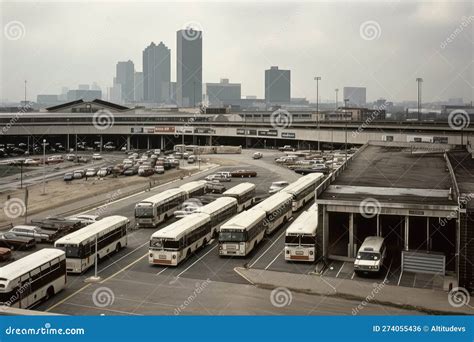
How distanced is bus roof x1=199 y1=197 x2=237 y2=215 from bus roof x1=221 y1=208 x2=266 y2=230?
1494 millimetres

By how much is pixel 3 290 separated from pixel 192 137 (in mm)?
54803

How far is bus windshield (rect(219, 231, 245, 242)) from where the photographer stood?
18.1 metres

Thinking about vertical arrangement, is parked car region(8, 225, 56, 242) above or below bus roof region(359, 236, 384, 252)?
below

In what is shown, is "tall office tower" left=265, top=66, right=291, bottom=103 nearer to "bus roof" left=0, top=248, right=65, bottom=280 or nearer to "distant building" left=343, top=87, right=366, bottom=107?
"distant building" left=343, top=87, right=366, bottom=107

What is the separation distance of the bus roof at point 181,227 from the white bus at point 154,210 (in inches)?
125

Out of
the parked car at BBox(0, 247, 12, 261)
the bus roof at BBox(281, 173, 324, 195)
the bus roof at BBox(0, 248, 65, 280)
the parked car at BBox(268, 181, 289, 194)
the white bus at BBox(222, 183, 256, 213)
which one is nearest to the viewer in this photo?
the bus roof at BBox(0, 248, 65, 280)

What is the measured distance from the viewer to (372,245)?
16.5 meters

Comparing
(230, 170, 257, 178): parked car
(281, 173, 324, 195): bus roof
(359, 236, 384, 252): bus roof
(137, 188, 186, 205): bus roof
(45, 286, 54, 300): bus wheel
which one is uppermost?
(281, 173, 324, 195): bus roof

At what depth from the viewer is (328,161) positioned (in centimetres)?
4600

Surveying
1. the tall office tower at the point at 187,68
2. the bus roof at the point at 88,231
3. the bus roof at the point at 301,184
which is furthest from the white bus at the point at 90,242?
the tall office tower at the point at 187,68

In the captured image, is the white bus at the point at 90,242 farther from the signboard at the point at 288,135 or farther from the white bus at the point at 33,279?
the signboard at the point at 288,135

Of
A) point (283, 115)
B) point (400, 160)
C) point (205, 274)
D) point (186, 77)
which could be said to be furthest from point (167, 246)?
point (186, 77)

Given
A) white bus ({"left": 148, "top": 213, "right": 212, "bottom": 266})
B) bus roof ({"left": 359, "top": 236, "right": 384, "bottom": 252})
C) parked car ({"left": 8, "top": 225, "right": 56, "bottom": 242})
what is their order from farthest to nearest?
1. parked car ({"left": 8, "top": 225, "right": 56, "bottom": 242})
2. white bus ({"left": 148, "top": 213, "right": 212, "bottom": 266})
3. bus roof ({"left": 359, "top": 236, "right": 384, "bottom": 252})

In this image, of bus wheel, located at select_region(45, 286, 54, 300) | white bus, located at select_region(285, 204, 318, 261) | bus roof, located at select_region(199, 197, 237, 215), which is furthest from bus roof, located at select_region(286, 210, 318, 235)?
bus wheel, located at select_region(45, 286, 54, 300)
